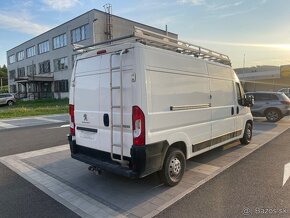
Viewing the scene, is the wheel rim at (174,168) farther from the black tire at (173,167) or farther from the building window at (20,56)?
the building window at (20,56)

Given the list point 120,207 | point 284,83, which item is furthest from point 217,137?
point 284,83

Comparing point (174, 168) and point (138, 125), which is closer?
point (138, 125)

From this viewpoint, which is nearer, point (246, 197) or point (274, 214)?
point (274, 214)

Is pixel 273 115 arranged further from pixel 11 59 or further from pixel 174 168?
pixel 11 59

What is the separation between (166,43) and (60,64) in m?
41.0

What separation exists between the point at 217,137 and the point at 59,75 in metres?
40.5

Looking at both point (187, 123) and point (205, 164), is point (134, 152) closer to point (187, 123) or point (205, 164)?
point (187, 123)

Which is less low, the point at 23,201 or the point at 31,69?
the point at 31,69

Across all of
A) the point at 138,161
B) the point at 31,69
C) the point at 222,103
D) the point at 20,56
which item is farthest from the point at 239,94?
the point at 20,56

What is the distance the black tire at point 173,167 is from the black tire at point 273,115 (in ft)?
35.2

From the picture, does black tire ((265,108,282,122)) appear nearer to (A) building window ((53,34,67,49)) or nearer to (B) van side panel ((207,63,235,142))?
(B) van side panel ((207,63,235,142))

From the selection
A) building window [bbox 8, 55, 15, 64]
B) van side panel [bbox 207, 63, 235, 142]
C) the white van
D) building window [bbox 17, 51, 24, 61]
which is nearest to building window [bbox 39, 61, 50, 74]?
building window [bbox 17, 51, 24, 61]

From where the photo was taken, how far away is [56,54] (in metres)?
43.4

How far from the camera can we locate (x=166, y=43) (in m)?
4.86
